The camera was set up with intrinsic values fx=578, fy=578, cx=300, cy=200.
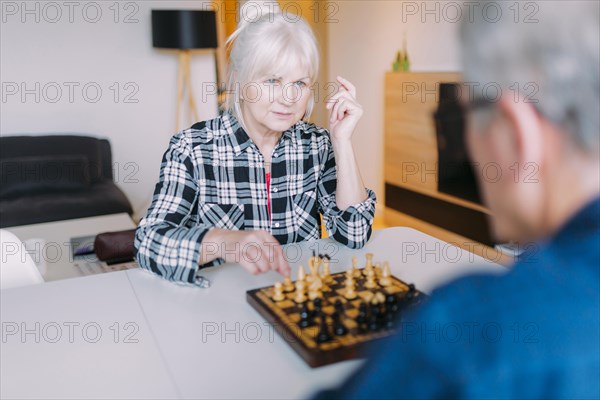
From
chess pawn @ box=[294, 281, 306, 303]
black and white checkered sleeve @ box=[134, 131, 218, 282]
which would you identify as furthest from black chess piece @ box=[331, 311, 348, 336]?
black and white checkered sleeve @ box=[134, 131, 218, 282]

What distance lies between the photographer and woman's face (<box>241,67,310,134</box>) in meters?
1.55

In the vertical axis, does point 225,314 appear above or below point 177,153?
below

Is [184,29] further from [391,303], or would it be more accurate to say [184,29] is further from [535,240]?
[535,240]

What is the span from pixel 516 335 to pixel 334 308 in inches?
28.5

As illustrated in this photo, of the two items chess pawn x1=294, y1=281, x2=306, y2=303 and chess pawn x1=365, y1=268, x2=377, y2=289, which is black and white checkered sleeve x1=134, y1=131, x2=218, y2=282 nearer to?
chess pawn x1=294, y1=281, x2=306, y2=303

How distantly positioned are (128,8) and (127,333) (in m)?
3.62

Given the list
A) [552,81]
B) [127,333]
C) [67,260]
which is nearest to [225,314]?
[127,333]

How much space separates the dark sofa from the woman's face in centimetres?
230

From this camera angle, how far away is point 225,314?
1.16 m

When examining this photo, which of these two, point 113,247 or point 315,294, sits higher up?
point 315,294

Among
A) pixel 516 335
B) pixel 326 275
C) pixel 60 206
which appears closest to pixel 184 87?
pixel 60 206

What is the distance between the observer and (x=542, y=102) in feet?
1.50

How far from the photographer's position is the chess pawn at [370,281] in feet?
4.05

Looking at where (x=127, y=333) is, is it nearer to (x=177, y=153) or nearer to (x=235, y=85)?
(x=177, y=153)
